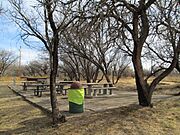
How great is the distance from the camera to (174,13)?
37.0 ft

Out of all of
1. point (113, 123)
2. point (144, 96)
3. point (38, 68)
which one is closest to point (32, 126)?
point (113, 123)

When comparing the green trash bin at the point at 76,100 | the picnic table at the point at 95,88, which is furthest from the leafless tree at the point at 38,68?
the green trash bin at the point at 76,100

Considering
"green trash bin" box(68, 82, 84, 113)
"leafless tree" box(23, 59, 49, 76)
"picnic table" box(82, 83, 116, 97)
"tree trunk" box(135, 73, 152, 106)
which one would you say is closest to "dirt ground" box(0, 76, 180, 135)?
"tree trunk" box(135, 73, 152, 106)

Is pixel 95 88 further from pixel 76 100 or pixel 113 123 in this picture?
pixel 113 123

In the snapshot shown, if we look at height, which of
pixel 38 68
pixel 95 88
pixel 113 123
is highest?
pixel 38 68

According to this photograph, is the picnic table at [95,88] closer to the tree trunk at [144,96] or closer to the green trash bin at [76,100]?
the green trash bin at [76,100]

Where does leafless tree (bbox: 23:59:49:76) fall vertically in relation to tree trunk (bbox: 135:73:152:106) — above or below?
above

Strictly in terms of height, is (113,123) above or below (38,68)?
below

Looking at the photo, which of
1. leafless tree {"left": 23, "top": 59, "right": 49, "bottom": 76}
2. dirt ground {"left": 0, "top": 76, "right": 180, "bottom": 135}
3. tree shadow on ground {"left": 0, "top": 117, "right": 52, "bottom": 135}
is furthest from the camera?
leafless tree {"left": 23, "top": 59, "right": 49, "bottom": 76}

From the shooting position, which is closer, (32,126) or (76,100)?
(32,126)

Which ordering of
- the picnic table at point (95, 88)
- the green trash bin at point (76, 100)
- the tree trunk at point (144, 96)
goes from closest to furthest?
the tree trunk at point (144, 96) < the green trash bin at point (76, 100) < the picnic table at point (95, 88)

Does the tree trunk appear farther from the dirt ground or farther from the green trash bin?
the green trash bin

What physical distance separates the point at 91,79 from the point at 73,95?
61.1 feet

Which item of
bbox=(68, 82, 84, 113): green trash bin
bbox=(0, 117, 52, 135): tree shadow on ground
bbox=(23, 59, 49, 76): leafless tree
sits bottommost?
bbox=(0, 117, 52, 135): tree shadow on ground
